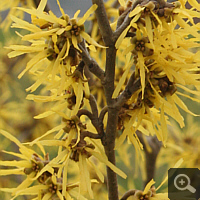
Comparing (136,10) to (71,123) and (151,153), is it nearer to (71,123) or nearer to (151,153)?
(71,123)

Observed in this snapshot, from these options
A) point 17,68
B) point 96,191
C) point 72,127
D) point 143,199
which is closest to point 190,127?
point 96,191

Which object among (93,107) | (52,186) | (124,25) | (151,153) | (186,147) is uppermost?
(124,25)

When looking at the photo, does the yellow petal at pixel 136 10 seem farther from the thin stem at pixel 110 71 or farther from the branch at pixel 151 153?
the branch at pixel 151 153

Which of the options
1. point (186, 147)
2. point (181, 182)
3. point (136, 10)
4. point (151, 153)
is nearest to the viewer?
point (136, 10)

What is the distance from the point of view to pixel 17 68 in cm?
164

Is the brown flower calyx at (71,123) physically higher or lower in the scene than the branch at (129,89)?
lower

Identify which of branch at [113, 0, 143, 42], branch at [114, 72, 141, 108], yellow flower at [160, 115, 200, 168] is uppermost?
branch at [113, 0, 143, 42]

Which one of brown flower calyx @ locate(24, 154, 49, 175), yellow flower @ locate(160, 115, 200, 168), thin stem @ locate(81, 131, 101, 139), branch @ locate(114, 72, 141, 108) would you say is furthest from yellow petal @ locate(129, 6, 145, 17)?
yellow flower @ locate(160, 115, 200, 168)

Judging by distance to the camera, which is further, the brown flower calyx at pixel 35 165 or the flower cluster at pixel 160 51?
the brown flower calyx at pixel 35 165

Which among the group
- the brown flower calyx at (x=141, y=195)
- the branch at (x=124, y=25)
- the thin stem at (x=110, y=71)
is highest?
the branch at (x=124, y=25)

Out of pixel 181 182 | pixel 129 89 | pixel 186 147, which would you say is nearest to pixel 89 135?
pixel 129 89

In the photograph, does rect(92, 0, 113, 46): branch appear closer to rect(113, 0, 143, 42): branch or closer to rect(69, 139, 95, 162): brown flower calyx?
rect(113, 0, 143, 42): branch

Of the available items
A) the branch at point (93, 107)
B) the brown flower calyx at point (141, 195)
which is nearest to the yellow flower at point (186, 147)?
the brown flower calyx at point (141, 195)

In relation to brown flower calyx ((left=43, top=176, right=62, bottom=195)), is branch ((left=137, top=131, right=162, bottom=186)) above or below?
below
